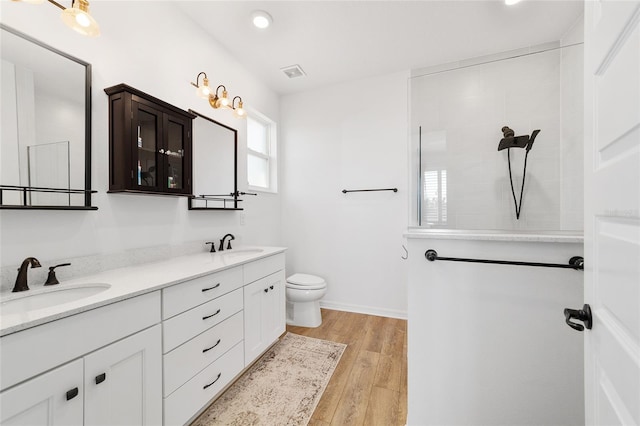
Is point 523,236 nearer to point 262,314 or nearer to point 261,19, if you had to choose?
point 262,314

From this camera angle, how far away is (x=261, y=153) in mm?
3045

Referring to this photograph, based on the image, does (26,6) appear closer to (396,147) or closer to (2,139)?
(2,139)

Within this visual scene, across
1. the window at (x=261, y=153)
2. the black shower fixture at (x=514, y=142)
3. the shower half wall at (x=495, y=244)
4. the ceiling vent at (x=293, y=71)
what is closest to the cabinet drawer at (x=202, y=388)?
the shower half wall at (x=495, y=244)

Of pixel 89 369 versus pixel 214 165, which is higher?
pixel 214 165

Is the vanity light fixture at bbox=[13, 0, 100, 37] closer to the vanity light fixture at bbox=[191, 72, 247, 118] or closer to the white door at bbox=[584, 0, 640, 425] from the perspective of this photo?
the vanity light fixture at bbox=[191, 72, 247, 118]

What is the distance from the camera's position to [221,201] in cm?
228

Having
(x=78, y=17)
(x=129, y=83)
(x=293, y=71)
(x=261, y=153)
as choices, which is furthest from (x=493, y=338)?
(x=293, y=71)

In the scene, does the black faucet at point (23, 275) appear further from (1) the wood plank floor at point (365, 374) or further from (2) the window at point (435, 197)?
(2) the window at point (435, 197)

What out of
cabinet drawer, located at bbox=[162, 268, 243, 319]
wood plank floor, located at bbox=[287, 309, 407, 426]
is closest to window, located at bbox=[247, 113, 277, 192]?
cabinet drawer, located at bbox=[162, 268, 243, 319]

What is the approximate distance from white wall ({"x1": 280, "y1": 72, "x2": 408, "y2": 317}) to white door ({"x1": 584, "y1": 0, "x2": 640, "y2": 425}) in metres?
2.09

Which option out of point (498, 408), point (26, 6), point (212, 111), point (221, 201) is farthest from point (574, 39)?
point (26, 6)

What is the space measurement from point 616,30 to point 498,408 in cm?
144

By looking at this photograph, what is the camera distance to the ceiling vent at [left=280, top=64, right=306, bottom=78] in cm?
269

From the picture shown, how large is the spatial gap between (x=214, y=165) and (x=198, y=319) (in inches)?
53.0
